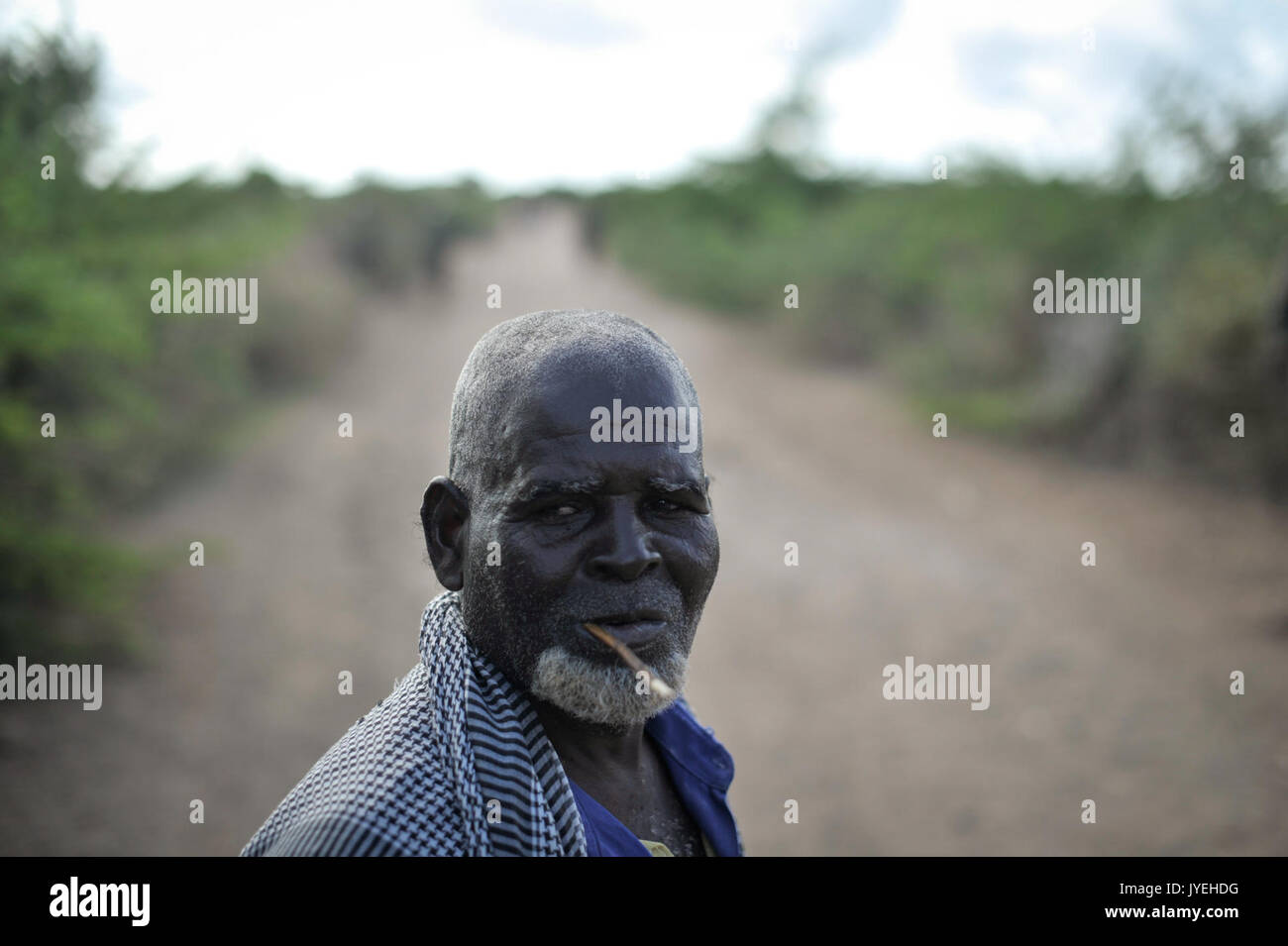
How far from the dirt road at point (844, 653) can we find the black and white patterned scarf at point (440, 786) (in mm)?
2663

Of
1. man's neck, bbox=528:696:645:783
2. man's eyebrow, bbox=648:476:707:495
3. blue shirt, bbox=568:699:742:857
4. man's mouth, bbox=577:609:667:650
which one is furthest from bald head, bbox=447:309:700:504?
blue shirt, bbox=568:699:742:857

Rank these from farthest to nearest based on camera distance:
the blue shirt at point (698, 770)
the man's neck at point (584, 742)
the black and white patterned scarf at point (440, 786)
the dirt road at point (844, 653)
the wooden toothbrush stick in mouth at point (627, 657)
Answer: the dirt road at point (844, 653), the blue shirt at point (698, 770), the man's neck at point (584, 742), the wooden toothbrush stick in mouth at point (627, 657), the black and white patterned scarf at point (440, 786)

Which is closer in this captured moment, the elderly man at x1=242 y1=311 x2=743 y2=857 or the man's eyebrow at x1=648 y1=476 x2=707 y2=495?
the elderly man at x1=242 y1=311 x2=743 y2=857

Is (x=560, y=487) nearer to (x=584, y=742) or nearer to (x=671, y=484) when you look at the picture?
(x=671, y=484)

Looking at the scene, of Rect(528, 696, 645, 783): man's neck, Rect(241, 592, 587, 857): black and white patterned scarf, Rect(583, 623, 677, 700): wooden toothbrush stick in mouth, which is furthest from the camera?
Rect(528, 696, 645, 783): man's neck

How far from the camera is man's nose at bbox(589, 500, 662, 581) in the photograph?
1.67m

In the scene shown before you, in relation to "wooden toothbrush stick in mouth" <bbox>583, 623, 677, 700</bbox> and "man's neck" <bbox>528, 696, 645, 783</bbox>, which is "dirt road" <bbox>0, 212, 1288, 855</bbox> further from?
"wooden toothbrush stick in mouth" <bbox>583, 623, 677, 700</bbox>

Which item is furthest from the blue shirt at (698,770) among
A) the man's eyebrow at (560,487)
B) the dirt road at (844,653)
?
the dirt road at (844,653)

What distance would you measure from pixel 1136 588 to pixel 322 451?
8233mm

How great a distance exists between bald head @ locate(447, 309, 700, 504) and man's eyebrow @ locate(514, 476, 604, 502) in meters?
0.07

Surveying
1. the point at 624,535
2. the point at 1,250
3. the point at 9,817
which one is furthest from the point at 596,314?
the point at 1,250

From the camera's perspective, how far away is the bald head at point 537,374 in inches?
68.4

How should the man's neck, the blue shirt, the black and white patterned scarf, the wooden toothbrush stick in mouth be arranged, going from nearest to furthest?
1. the black and white patterned scarf
2. the wooden toothbrush stick in mouth
3. the man's neck
4. the blue shirt

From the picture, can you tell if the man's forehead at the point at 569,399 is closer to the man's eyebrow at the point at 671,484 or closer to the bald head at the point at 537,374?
Result: the bald head at the point at 537,374
